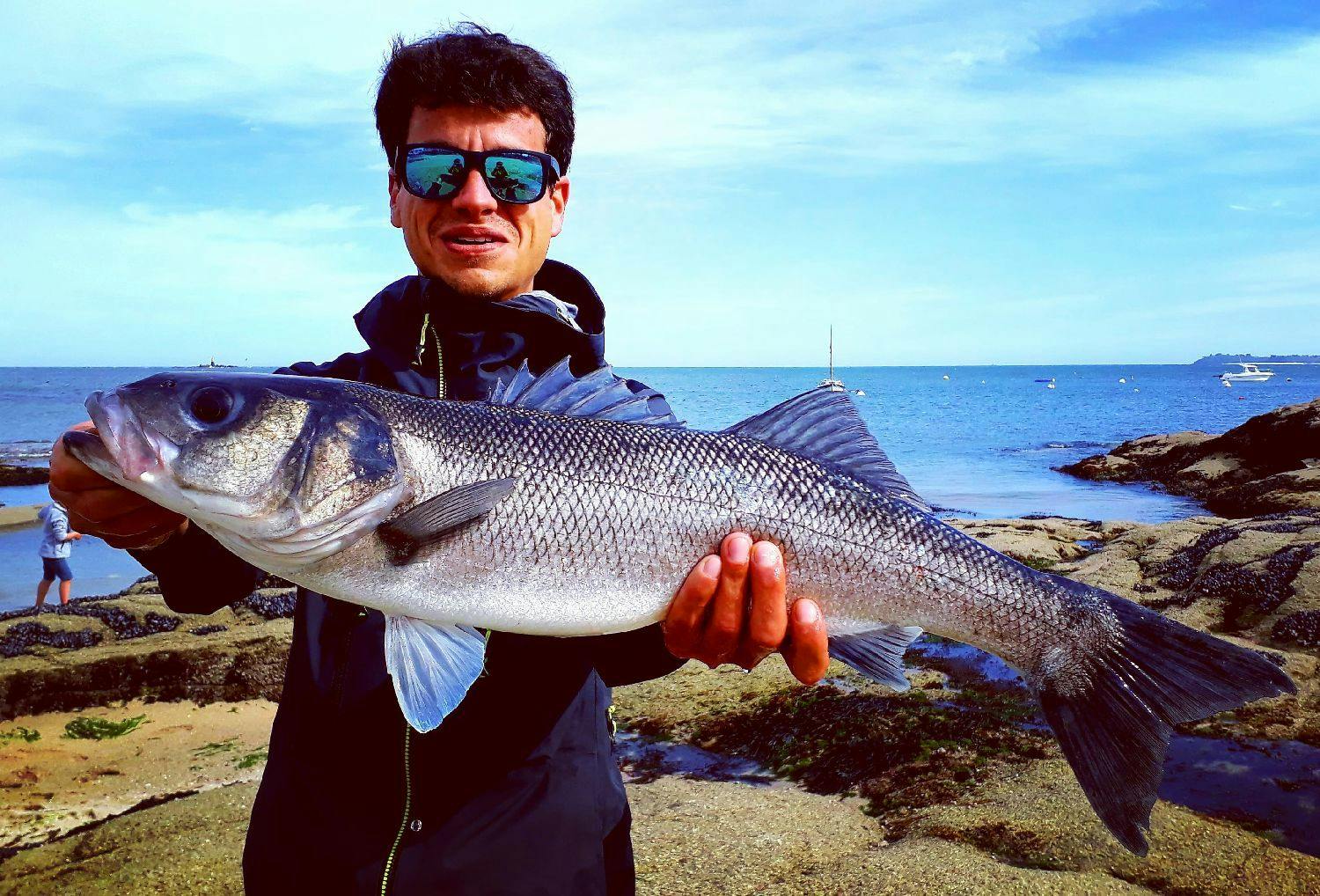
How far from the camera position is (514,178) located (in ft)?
11.5

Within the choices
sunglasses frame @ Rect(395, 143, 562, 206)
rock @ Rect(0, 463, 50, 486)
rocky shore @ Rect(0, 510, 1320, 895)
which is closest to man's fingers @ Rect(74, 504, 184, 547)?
sunglasses frame @ Rect(395, 143, 562, 206)

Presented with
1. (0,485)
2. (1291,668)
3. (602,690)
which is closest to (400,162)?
(602,690)

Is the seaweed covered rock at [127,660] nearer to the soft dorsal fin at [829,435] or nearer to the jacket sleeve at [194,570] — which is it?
the jacket sleeve at [194,570]

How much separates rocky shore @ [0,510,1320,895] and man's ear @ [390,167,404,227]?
12.6 ft

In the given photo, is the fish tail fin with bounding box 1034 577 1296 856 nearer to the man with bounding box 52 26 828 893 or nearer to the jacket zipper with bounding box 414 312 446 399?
the man with bounding box 52 26 828 893

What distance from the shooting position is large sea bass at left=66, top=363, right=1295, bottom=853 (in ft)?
9.05

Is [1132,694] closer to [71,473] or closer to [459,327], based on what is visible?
[459,327]

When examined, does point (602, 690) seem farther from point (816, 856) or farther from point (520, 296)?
point (816, 856)

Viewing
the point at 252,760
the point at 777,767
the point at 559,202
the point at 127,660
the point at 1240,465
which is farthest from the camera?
the point at 1240,465

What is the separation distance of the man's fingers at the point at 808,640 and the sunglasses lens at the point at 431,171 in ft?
7.05

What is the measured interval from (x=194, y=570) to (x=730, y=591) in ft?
6.24

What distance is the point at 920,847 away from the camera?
5012 millimetres

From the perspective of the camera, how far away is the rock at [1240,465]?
20.9 meters

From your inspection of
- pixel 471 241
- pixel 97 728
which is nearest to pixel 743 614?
pixel 471 241
